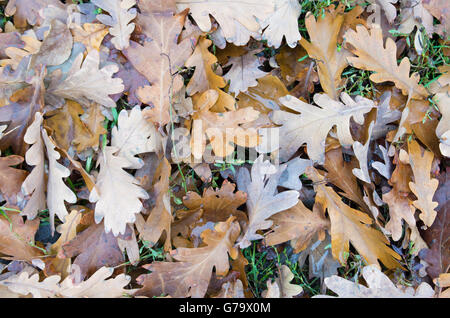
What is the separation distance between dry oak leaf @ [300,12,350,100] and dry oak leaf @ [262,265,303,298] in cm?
69

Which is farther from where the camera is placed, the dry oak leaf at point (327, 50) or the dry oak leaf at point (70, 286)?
the dry oak leaf at point (327, 50)

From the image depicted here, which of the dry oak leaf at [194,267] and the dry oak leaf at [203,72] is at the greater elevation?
the dry oak leaf at [203,72]

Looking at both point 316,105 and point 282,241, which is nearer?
point 282,241

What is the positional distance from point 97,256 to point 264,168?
68 centimetres

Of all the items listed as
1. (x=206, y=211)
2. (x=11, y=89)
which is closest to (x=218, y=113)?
(x=206, y=211)

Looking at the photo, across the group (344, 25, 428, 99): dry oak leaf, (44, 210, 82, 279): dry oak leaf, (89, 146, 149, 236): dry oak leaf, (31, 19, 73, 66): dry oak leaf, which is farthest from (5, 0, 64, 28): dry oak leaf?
(344, 25, 428, 99): dry oak leaf

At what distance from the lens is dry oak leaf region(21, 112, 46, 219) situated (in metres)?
1.40

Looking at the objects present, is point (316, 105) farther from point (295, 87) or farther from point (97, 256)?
point (97, 256)

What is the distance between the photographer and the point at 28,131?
1391mm

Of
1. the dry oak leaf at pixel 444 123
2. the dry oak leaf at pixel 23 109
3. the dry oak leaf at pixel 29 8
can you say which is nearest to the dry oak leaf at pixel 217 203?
the dry oak leaf at pixel 23 109

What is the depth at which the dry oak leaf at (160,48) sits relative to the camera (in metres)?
1.44

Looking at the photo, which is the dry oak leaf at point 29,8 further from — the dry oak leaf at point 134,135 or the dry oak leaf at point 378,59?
the dry oak leaf at point 378,59

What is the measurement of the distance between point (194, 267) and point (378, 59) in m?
1.03

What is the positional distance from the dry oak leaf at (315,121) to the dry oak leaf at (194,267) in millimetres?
370
